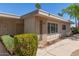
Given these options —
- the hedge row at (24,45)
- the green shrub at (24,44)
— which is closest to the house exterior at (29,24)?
the hedge row at (24,45)

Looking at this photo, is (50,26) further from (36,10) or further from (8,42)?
(8,42)

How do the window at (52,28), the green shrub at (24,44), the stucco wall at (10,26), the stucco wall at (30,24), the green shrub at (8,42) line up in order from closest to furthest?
the green shrub at (24,44) < the green shrub at (8,42) < the stucco wall at (10,26) < the stucco wall at (30,24) < the window at (52,28)

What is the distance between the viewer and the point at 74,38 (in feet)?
44.0

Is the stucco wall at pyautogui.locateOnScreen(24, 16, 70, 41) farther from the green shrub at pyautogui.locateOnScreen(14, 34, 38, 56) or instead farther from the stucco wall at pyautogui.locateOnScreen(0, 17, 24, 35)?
the green shrub at pyautogui.locateOnScreen(14, 34, 38, 56)

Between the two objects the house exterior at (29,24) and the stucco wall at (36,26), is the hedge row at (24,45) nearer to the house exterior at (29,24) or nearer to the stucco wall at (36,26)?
the house exterior at (29,24)

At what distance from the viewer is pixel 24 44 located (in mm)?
7914

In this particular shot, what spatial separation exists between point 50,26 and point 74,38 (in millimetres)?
2481

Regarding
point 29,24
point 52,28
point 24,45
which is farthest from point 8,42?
point 52,28

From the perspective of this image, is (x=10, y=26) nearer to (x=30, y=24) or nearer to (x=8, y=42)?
(x=30, y=24)

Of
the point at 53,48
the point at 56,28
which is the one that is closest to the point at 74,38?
the point at 56,28

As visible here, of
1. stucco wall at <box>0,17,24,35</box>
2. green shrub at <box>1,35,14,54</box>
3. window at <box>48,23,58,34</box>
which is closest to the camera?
green shrub at <box>1,35,14,54</box>

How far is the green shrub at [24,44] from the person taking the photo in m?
7.90

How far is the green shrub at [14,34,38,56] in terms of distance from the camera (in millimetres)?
7901

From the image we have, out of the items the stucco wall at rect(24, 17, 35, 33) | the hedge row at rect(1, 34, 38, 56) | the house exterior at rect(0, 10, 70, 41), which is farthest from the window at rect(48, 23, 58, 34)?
the hedge row at rect(1, 34, 38, 56)
